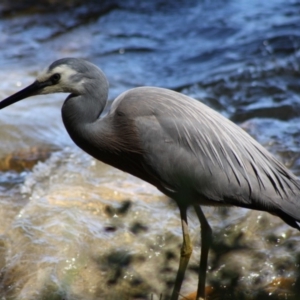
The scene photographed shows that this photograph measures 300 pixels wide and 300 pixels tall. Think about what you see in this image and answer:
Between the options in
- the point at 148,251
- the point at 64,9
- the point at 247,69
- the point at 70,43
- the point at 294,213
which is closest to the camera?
the point at 294,213

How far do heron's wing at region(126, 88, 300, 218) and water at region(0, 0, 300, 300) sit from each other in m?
0.32

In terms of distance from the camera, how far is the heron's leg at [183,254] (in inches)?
174

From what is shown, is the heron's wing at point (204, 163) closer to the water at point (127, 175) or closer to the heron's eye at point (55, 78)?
the water at point (127, 175)

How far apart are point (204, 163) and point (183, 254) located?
66 centimetres

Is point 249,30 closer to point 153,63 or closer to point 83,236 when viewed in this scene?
point 153,63

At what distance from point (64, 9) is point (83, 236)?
6847 millimetres

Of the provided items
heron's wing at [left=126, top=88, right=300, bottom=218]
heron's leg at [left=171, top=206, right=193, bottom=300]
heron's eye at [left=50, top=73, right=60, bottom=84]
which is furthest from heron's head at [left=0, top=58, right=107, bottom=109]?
heron's leg at [left=171, top=206, right=193, bottom=300]

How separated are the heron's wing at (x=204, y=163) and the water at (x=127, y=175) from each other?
316 mm

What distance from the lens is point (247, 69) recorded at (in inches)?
341

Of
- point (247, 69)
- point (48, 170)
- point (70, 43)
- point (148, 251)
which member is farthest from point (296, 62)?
point (148, 251)

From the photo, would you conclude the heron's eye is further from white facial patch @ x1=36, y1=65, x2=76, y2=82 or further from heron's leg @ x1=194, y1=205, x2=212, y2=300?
heron's leg @ x1=194, y1=205, x2=212, y2=300

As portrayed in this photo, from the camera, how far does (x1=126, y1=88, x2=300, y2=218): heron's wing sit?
14.0 ft

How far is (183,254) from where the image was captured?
4562 millimetres

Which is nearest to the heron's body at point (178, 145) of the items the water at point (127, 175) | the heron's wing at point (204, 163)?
the heron's wing at point (204, 163)
